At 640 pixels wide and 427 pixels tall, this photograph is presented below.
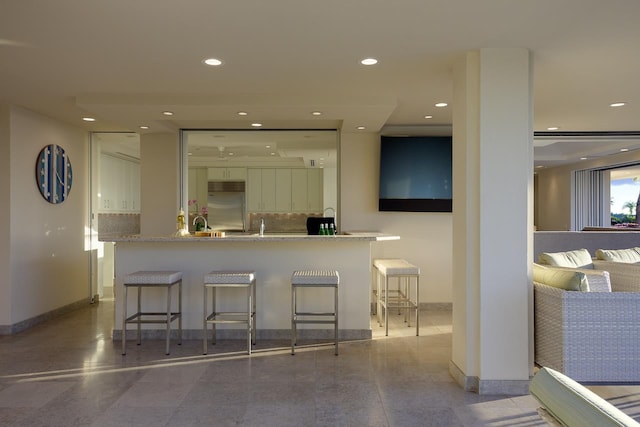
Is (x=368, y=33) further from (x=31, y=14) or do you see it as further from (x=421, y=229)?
(x=421, y=229)

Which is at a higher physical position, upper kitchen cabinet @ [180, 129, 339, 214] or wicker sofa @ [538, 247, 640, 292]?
upper kitchen cabinet @ [180, 129, 339, 214]

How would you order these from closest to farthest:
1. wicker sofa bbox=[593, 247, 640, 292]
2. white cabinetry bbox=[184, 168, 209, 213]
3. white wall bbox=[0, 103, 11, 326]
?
wicker sofa bbox=[593, 247, 640, 292] < white wall bbox=[0, 103, 11, 326] < white cabinetry bbox=[184, 168, 209, 213]

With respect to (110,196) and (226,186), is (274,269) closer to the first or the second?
(110,196)

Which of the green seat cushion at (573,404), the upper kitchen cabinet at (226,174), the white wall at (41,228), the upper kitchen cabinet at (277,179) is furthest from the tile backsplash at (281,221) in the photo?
the green seat cushion at (573,404)

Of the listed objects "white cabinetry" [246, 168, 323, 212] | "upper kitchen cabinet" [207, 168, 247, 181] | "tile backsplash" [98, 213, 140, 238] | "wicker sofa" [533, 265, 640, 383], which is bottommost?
"wicker sofa" [533, 265, 640, 383]

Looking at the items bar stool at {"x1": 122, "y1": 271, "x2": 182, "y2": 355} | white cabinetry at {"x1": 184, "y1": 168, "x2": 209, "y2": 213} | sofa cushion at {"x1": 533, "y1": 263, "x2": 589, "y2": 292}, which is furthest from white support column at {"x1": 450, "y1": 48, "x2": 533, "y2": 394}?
white cabinetry at {"x1": 184, "y1": 168, "x2": 209, "y2": 213}

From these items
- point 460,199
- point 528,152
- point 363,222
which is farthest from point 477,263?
point 363,222

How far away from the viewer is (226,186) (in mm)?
9586

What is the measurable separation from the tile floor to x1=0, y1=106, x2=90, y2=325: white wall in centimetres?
69

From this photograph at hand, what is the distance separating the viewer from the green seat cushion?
2.97 ft

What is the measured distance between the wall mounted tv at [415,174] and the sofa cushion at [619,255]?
1842mm

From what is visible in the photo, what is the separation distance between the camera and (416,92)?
4.44m

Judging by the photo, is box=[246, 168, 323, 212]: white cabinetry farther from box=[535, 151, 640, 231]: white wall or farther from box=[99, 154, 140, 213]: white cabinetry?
box=[535, 151, 640, 231]: white wall

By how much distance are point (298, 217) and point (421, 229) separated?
158 inches
